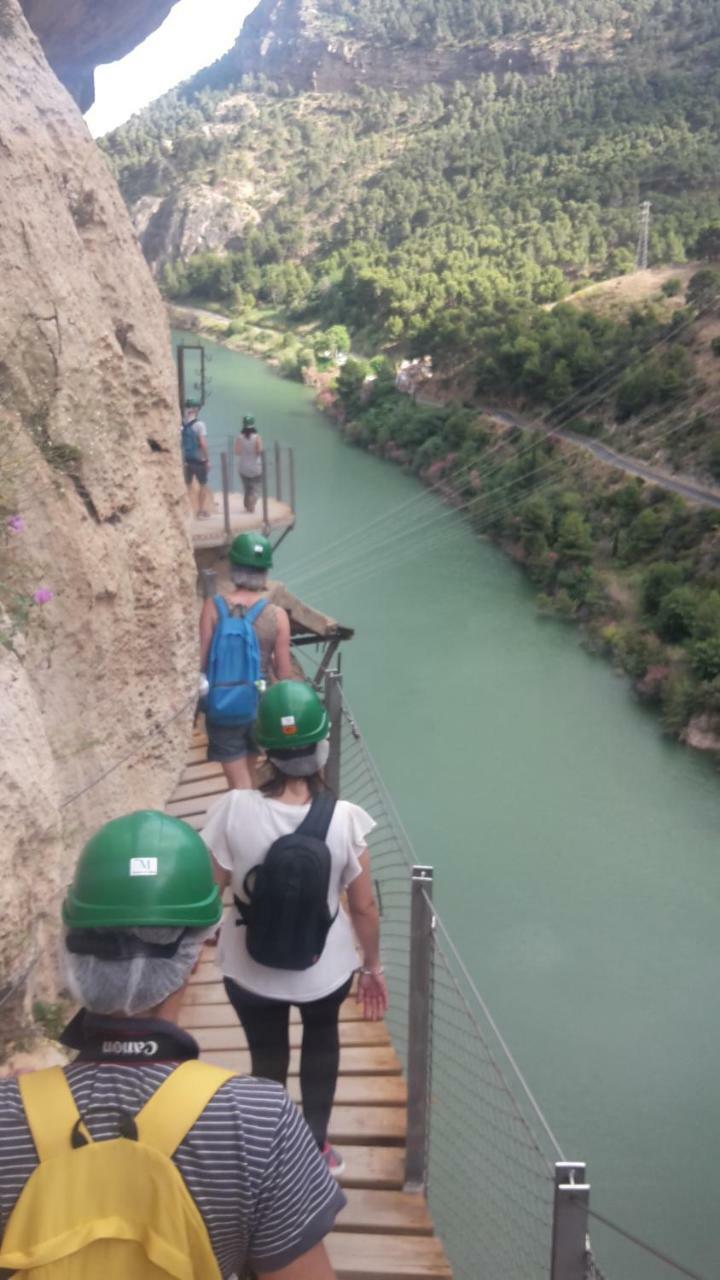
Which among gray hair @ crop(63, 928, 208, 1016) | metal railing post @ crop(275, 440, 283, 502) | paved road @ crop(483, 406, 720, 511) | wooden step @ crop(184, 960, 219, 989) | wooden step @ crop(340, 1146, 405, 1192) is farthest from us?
paved road @ crop(483, 406, 720, 511)

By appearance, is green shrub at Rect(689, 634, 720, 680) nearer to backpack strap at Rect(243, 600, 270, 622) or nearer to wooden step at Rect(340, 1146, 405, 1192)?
backpack strap at Rect(243, 600, 270, 622)

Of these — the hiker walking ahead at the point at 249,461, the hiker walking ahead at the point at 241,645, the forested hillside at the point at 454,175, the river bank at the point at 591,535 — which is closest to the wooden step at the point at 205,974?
the hiker walking ahead at the point at 241,645

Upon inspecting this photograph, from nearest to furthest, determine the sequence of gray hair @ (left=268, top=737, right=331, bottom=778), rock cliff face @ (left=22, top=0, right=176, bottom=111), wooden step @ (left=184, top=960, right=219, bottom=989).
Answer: gray hair @ (left=268, top=737, right=331, bottom=778) → wooden step @ (left=184, top=960, right=219, bottom=989) → rock cliff face @ (left=22, top=0, right=176, bottom=111)

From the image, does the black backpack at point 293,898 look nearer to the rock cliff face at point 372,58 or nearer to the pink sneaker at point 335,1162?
the pink sneaker at point 335,1162

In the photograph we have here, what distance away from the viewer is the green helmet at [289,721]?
7.95 feet

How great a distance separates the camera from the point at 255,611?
3.78 m

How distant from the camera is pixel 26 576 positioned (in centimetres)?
404

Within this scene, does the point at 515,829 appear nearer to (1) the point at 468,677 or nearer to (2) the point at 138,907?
(1) the point at 468,677

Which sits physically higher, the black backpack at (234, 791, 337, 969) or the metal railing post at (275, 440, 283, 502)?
the black backpack at (234, 791, 337, 969)

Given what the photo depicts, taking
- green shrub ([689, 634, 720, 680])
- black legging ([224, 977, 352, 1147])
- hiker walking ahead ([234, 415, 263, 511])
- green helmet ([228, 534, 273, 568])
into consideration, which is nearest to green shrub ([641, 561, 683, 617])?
green shrub ([689, 634, 720, 680])

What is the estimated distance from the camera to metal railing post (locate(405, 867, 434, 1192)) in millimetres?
2887

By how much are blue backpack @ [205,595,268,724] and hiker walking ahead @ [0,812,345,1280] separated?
2.26 metres

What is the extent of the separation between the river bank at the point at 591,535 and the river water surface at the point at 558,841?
1.67ft

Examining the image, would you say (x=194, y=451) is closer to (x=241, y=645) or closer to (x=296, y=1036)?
(x=241, y=645)
